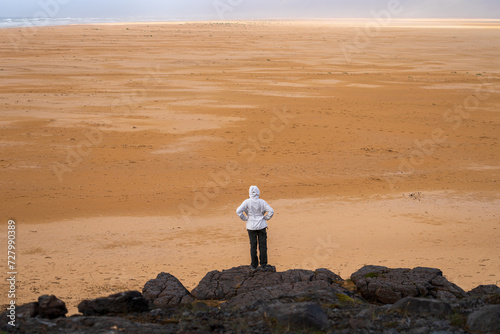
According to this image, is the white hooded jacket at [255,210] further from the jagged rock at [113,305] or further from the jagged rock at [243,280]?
the jagged rock at [113,305]

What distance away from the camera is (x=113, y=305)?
7469mm

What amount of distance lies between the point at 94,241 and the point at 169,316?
545cm

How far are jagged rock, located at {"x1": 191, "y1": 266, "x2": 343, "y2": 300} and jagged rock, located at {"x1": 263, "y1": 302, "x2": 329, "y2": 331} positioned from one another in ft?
4.36

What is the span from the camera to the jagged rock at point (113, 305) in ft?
24.3

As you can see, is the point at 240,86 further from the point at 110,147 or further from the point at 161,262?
the point at 161,262

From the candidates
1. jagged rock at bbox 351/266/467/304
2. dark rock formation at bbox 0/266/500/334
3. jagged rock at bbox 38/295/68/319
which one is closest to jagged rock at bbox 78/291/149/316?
dark rock formation at bbox 0/266/500/334

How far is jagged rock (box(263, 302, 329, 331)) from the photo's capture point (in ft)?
21.9

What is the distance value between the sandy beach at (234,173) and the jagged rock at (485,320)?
367cm

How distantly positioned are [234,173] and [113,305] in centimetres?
1041

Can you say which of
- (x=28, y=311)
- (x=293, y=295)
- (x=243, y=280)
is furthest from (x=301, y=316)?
(x=28, y=311)

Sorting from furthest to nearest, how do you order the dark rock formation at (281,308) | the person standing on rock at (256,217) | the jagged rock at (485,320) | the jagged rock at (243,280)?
the person standing on rock at (256,217), the jagged rock at (243,280), the dark rock formation at (281,308), the jagged rock at (485,320)

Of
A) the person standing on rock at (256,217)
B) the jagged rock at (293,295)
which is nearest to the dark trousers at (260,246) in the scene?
the person standing on rock at (256,217)

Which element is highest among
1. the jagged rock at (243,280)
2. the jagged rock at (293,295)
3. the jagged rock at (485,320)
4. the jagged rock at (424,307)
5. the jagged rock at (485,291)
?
the jagged rock at (243,280)

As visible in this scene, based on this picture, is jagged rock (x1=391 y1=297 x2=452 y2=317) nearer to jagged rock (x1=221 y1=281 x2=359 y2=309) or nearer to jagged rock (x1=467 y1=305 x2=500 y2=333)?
jagged rock (x1=467 y1=305 x2=500 y2=333)
